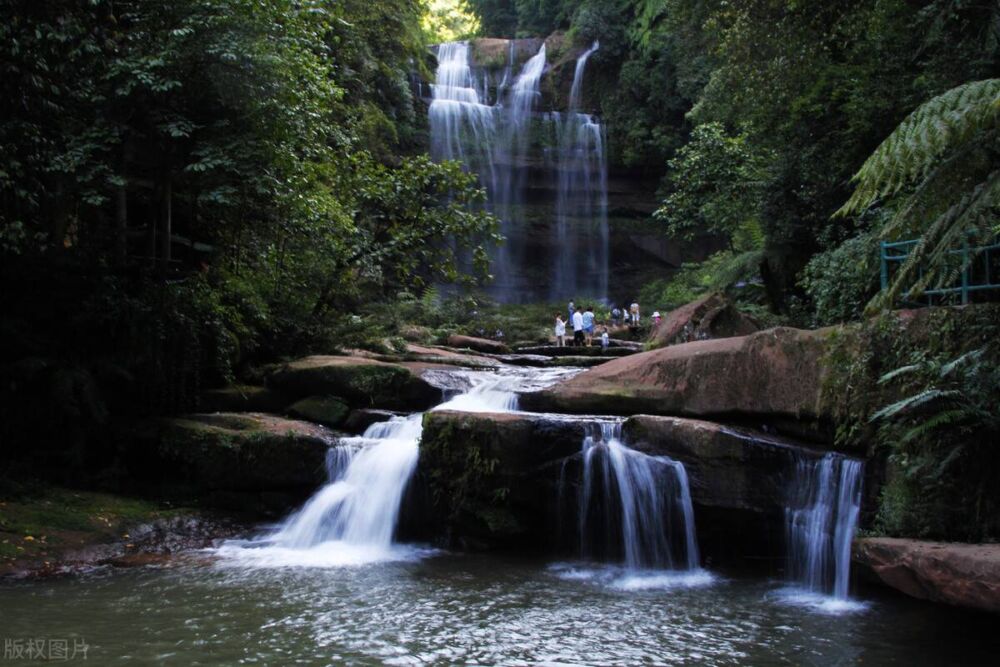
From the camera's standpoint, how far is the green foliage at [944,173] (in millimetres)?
6102

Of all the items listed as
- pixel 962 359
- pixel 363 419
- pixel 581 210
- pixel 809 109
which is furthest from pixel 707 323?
pixel 581 210

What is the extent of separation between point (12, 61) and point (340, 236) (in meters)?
6.27

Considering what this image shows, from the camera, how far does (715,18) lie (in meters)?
15.5

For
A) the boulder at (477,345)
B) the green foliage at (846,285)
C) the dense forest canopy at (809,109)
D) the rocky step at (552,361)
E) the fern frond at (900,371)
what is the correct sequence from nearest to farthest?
the fern frond at (900,371) → the dense forest canopy at (809,109) → the green foliage at (846,285) → the rocky step at (552,361) → the boulder at (477,345)

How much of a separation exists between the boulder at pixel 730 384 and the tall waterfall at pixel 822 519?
2.23ft

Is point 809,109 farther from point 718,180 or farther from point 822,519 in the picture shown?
point 822,519

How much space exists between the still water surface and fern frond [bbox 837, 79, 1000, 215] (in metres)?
3.59

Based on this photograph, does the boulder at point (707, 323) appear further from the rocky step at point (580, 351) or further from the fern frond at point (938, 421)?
the fern frond at point (938, 421)

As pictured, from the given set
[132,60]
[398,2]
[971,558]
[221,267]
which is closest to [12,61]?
[132,60]

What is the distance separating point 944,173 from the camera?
262 inches

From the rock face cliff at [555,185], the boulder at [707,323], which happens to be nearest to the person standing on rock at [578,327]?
the boulder at [707,323]

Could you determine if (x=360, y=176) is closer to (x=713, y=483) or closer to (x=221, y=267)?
(x=221, y=267)

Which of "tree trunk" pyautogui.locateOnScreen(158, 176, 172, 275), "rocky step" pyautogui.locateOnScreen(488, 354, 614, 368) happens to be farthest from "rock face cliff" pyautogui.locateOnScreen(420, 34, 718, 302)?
"tree trunk" pyautogui.locateOnScreen(158, 176, 172, 275)

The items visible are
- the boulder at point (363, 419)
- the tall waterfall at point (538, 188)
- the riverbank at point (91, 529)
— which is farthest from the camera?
the tall waterfall at point (538, 188)
